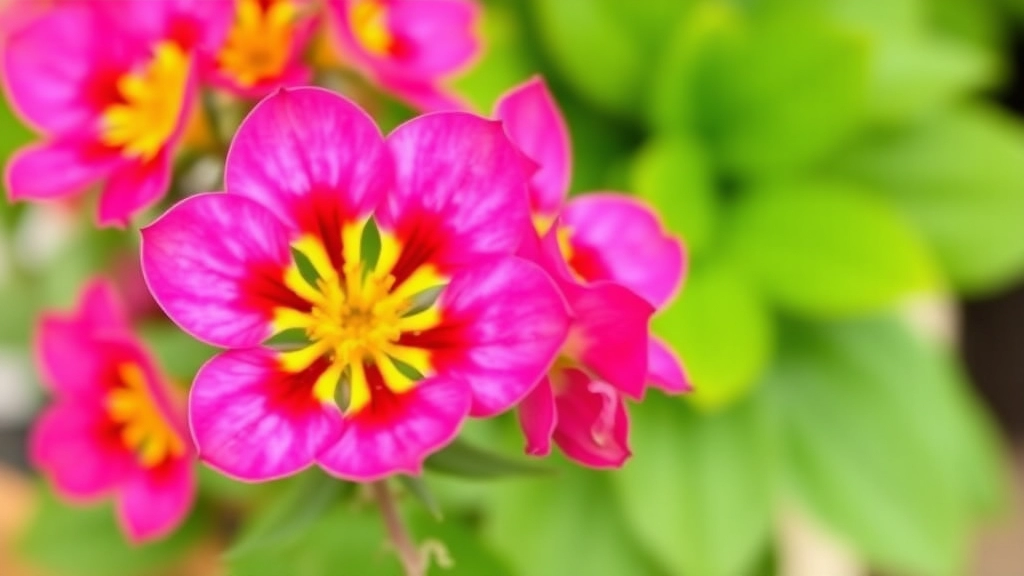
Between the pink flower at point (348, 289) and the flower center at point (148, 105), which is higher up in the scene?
the pink flower at point (348, 289)

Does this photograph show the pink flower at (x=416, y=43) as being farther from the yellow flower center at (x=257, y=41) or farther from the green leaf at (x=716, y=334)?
the green leaf at (x=716, y=334)

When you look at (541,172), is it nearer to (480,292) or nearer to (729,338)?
(480,292)

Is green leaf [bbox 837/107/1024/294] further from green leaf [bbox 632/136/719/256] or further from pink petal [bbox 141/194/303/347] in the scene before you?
pink petal [bbox 141/194/303/347]

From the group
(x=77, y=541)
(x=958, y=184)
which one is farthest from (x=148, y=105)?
(x=958, y=184)

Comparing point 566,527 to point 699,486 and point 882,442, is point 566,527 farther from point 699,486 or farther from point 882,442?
point 882,442

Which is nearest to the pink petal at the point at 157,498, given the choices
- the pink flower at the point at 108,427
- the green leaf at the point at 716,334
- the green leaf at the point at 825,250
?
the pink flower at the point at 108,427

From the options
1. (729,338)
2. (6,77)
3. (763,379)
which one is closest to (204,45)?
(6,77)
